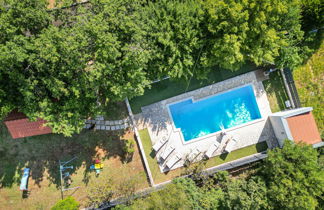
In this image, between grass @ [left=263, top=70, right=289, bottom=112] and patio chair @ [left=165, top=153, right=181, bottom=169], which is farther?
grass @ [left=263, top=70, right=289, bottom=112]

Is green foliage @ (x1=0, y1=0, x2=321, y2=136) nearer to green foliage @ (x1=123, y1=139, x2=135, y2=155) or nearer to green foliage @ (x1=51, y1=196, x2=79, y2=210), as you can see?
green foliage @ (x1=123, y1=139, x2=135, y2=155)

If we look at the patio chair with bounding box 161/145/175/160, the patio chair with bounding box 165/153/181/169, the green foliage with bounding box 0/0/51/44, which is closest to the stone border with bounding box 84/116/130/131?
the patio chair with bounding box 161/145/175/160

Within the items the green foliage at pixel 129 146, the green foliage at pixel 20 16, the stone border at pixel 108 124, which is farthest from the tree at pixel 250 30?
the green foliage at pixel 20 16

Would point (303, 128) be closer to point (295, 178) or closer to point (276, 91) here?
point (276, 91)

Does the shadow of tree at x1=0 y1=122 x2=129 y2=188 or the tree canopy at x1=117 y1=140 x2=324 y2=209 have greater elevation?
the shadow of tree at x1=0 y1=122 x2=129 y2=188

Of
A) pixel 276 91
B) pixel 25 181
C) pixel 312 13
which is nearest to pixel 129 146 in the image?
pixel 25 181

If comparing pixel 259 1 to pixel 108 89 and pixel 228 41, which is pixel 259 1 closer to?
pixel 228 41

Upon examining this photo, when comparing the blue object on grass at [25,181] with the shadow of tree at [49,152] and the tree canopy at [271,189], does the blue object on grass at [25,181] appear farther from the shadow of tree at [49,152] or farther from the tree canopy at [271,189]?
the tree canopy at [271,189]
